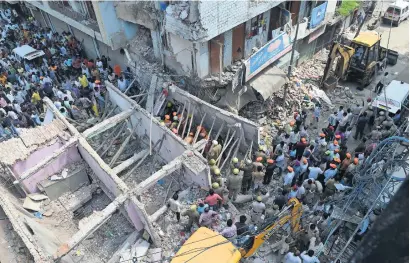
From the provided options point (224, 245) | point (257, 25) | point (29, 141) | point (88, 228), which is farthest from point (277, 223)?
point (257, 25)

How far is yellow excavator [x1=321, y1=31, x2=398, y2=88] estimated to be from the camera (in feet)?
45.7

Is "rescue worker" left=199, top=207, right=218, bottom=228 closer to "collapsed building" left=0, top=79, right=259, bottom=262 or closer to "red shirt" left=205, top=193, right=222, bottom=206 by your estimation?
"red shirt" left=205, top=193, right=222, bottom=206

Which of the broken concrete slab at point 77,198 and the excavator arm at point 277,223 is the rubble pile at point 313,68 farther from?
the broken concrete slab at point 77,198

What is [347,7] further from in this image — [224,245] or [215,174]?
[224,245]

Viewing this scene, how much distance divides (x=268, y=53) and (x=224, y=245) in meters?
7.92

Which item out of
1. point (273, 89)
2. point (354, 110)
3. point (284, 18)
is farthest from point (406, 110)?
point (284, 18)

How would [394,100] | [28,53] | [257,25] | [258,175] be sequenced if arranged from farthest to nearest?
[28,53] < [257,25] < [394,100] < [258,175]

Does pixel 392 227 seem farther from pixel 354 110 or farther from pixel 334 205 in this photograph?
pixel 354 110

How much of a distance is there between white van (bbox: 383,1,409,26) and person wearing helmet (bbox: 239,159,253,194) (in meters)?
15.2

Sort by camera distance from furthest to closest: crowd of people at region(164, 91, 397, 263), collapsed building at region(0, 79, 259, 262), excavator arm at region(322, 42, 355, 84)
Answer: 1. excavator arm at region(322, 42, 355, 84)
2. collapsed building at region(0, 79, 259, 262)
3. crowd of people at region(164, 91, 397, 263)

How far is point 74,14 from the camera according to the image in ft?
51.6

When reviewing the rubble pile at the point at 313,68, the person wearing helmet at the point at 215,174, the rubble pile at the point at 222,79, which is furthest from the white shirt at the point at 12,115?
the rubble pile at the point at 313,68

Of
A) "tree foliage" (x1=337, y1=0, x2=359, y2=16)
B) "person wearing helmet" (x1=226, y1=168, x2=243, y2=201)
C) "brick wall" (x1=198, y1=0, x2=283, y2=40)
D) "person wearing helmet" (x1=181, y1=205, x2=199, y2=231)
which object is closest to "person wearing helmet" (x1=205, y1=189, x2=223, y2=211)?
"person wearing helmet" (x1=181, y1=205, x2=199, y2=231)

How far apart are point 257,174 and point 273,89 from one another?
4.15 m
